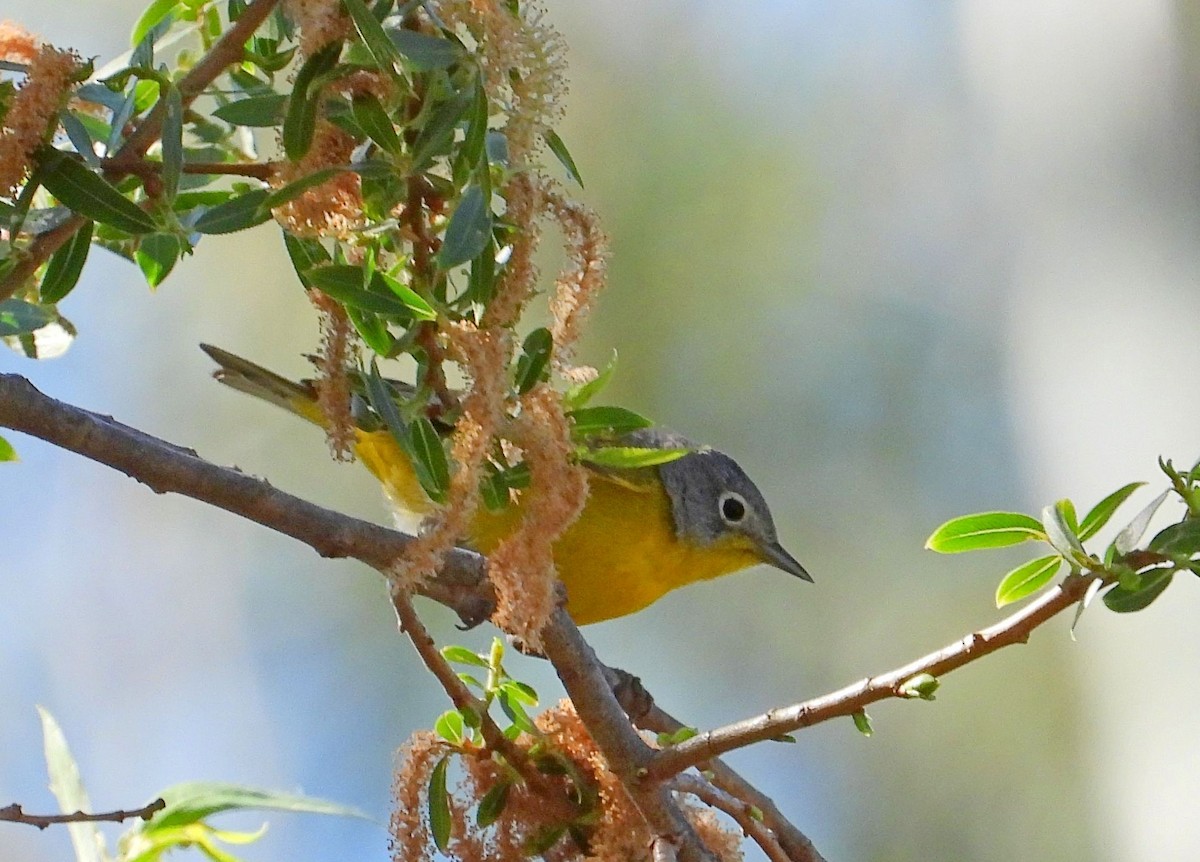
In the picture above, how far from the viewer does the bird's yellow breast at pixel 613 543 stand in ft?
5.38

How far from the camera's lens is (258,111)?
636 millimetres

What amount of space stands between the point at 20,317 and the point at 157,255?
95 millimetres

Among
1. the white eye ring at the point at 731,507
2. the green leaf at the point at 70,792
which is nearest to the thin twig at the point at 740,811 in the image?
the green leaf at the point at 70,792

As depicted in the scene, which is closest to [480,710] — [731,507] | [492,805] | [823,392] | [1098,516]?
[492,805]

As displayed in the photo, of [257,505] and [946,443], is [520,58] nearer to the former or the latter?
[257,505]

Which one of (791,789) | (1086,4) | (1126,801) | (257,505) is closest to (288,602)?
(791,789)

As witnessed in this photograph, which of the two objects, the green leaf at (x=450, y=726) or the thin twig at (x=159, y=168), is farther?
the green leaf at (x=450, y=726)

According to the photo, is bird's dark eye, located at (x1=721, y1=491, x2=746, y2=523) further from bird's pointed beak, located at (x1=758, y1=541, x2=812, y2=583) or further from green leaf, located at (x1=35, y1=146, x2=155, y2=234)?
green leaf, located at (x1=35, y1=146, x2=155, y2=234)

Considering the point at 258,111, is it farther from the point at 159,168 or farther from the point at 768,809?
the point at 768,809

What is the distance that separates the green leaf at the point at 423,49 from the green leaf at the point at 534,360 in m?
0.15

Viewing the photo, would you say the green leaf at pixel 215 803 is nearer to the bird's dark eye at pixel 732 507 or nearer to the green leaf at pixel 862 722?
the green leaf at pixel 862 722

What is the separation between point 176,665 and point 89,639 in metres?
0.22

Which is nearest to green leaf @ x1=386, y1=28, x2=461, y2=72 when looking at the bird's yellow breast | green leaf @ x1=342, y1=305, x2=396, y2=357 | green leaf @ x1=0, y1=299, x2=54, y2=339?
green leaf @ x1=342, y1=305, x2=396, y2=357

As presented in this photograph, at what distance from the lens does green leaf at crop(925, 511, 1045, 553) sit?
2.49 feet
